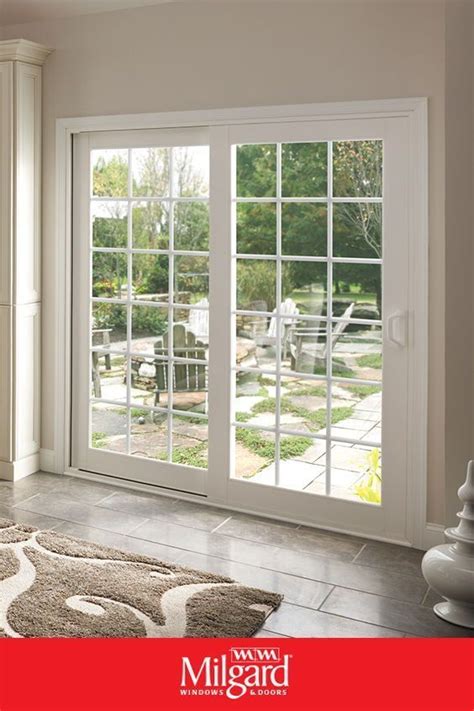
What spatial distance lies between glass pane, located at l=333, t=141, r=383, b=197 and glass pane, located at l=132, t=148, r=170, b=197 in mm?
1010

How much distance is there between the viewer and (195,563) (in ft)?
11.3

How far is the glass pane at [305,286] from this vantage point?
3834 mm

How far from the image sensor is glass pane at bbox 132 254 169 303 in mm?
4359

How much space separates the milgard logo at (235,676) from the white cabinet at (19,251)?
2.37m

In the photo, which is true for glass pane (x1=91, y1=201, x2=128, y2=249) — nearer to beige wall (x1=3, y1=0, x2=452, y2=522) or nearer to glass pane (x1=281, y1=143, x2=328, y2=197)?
beige wall (x1=3, y1=0, x2=452, y2=522)

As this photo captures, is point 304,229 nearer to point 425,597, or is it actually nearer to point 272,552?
point 272,552

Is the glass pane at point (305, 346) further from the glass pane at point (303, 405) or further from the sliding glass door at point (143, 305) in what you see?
the sliding glass door at point (143, 305)

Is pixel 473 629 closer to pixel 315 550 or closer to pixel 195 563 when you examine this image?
pixel 315 550

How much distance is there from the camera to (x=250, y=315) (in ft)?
13.3

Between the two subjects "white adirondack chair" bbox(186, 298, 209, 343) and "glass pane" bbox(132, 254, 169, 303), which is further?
"glass pane" bbox(132, 254, 169, 303)

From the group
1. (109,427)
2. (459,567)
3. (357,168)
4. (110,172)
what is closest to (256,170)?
(357,168)

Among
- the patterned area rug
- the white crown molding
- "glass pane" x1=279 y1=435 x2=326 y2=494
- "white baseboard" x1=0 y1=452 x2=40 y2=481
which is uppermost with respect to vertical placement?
the white crown molding

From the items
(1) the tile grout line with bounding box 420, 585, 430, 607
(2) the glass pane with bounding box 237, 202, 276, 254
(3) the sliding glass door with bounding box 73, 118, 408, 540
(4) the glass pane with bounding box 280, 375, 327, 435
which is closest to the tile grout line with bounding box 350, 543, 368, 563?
(3) the sliding glass door with bounding box 73, 118, 408, 540

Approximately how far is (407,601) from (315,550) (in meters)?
0.59
